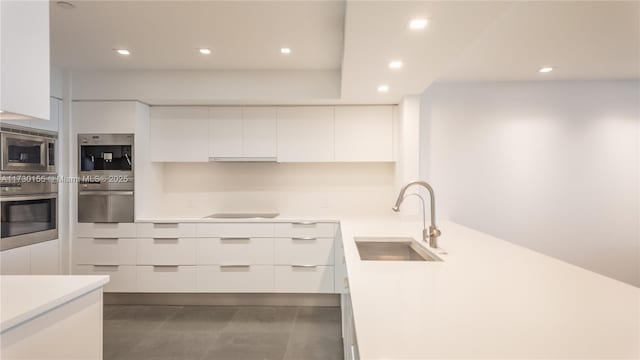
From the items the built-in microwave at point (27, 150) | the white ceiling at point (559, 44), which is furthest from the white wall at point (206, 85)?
the white ceiling at point (559, 44)

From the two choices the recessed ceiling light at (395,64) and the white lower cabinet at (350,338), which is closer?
the white lower cabinet at (350,338)

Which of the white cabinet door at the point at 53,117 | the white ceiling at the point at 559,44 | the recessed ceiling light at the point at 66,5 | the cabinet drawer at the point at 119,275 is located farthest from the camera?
the cabinet drawer at the point at 119,275

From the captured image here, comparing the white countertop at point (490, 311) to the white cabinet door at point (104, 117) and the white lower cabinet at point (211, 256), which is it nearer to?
the white lower cabinet at point (211, 256)

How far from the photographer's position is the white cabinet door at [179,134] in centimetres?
339

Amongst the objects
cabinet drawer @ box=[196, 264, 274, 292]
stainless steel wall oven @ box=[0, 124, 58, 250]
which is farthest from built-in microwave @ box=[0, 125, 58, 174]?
cabinet drawer @ box=[196, 264, 274, 292]

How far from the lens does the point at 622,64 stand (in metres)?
3.01

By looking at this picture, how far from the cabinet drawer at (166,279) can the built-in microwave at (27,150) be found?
1.29 m

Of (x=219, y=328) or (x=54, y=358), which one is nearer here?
(x=54, y=358)

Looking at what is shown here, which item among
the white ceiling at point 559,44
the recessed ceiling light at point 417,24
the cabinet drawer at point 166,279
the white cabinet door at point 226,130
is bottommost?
the cabinet drawer at point 166,279

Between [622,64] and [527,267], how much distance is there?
2.99 meters

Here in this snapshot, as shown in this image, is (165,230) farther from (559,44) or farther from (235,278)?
(559,44)

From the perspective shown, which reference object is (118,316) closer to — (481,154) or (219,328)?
(219,328)

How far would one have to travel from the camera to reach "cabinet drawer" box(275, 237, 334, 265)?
3.17 metres

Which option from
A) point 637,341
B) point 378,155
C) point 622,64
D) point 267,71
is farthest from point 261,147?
point 622,64
